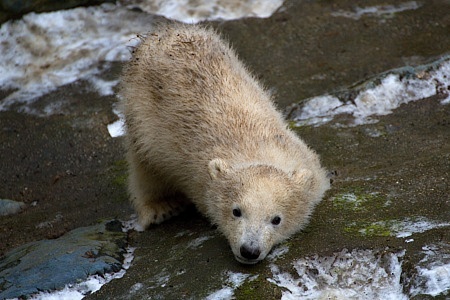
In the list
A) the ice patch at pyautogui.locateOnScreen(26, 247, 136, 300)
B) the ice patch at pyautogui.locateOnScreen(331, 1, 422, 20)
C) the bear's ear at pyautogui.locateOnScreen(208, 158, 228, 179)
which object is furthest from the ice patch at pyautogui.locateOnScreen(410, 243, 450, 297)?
the ice patch at pyautogui.locateOnScreen(331, 1, 422, 20)

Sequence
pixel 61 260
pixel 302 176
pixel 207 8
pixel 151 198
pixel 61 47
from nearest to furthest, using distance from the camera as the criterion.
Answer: pixel 302 176 < pixel 61 260 < pixel 151 198 < pixel 61 47 < pixel 207 8

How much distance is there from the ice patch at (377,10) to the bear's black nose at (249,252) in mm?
7748

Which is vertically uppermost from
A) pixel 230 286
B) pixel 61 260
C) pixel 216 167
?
pixel 216 167

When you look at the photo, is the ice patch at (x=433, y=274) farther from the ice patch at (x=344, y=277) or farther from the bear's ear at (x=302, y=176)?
the bear's ear at (x=302, y=176)

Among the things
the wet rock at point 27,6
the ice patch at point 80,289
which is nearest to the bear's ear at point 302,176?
the ice patch at point 80,289

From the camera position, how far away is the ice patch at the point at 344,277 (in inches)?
222

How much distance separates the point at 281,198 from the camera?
624cm

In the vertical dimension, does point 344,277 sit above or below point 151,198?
above

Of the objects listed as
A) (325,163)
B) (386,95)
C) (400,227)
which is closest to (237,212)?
(400,227)

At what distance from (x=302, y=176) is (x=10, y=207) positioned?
13.7 ft

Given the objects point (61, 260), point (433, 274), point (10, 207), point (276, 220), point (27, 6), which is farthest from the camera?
point (27, 6)

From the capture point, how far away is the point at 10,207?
8.95 meters

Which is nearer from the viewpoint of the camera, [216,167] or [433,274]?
[433,274]

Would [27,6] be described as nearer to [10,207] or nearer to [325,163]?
[10,207]
